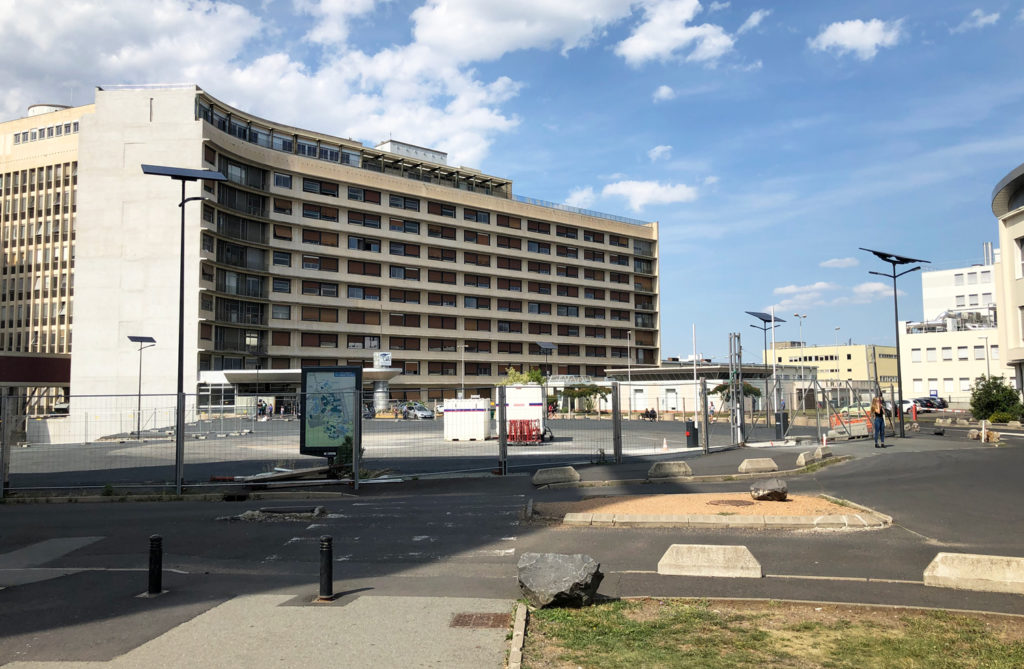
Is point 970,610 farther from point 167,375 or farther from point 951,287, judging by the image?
point 951,287

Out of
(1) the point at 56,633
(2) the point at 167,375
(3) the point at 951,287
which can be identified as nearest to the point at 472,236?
(2) the point at 167,375

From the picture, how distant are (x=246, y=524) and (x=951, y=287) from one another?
4507 inches

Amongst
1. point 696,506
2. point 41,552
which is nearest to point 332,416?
point 41,552

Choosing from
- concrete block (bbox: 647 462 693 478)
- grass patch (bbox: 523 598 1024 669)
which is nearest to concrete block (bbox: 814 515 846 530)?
grass patch (bbox: 523 598 1024 669)

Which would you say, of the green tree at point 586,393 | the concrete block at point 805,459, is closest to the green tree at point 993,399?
the concrete block at point 805,459

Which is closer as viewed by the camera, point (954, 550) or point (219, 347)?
point (954, 550)

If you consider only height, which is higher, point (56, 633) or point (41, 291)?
point (41, 291)

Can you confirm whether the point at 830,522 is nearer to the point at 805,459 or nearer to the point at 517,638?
the point at 517,638

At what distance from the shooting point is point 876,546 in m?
9.72

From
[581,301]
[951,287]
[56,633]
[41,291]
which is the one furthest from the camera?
[951,287]

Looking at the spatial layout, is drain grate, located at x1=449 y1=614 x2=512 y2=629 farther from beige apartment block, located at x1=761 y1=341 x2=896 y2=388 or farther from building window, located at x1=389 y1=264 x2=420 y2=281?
beige apartment block, located at x1=761 y1=341 x2=896 y2=388

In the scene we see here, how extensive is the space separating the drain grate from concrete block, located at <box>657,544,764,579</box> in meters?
2.31

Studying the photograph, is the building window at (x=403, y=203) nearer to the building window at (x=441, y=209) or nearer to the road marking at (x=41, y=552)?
the building window at (x=441, y=209)

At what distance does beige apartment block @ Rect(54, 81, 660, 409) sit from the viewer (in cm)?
6278
